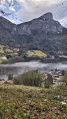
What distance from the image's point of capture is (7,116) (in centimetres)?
598

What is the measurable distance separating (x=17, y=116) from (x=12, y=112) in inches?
23.8

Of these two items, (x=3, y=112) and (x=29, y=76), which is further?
(x=29, y=76)

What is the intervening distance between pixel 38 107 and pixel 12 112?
1.60 m

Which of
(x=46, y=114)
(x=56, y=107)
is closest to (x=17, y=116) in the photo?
(x=46, y=114)

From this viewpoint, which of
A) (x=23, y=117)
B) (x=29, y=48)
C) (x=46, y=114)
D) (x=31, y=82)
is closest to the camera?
(x=23, y=117)

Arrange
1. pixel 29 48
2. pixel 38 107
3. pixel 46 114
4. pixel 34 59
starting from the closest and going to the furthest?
1. pixel 46 114
2. pixel 38 107
3. pixel 34 59
4. pixel 29 48

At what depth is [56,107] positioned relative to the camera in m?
7.57

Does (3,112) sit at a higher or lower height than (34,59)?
higher

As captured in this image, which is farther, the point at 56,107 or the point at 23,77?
the point at 23,77

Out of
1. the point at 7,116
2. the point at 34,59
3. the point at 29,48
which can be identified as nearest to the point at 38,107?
the point at 7,116

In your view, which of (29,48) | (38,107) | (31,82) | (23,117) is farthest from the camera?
(29,48)

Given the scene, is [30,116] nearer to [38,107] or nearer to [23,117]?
[23,117]

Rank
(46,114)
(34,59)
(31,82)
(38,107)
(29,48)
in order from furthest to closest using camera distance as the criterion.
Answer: (29,48) → (34,59) → (31,82) → (38,107) → (46,114)

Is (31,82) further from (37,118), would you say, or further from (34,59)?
(34,59)
